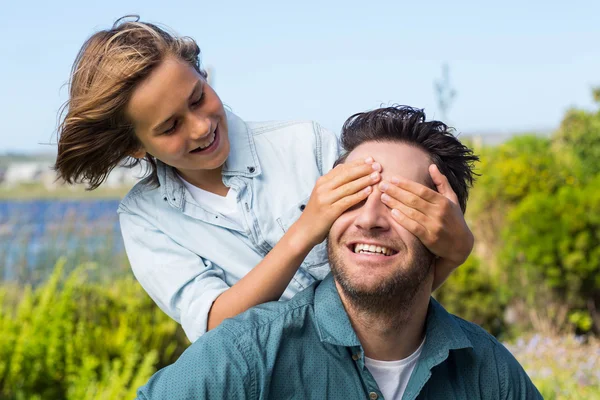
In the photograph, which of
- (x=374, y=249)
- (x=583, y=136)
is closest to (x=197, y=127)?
(x=374, y=249)

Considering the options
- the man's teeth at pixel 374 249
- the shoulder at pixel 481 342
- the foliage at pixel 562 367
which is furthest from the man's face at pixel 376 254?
the foliage at pixel 562 367

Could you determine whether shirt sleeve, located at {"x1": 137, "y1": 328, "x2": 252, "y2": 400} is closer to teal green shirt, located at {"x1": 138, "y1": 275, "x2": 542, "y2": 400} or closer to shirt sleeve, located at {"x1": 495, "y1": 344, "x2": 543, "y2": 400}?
teal green shirt, located at {"x1": 138, "y1": 275, "x2": 542, "y2": 400}

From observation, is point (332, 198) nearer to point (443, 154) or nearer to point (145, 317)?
point (443, 154)

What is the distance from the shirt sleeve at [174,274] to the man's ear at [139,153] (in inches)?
8.9

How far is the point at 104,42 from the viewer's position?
8.32ft

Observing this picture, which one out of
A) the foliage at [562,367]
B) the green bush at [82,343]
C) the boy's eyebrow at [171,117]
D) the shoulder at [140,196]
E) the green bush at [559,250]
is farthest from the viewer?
the green bush at [559,250]

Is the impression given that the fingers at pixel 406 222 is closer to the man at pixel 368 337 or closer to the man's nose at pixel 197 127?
the man at pixel 368 337

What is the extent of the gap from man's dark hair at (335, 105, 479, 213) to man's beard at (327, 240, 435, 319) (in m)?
0.36

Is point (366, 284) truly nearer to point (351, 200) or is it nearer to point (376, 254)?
point (376, 254)

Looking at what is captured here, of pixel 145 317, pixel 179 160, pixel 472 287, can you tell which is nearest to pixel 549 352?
pixel 472 287

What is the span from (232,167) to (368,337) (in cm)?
83

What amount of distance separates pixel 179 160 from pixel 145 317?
3427mm

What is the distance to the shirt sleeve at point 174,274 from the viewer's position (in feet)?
8.09

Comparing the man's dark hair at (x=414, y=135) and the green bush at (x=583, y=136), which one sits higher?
the man's dark hair at (x=414, y=135)
